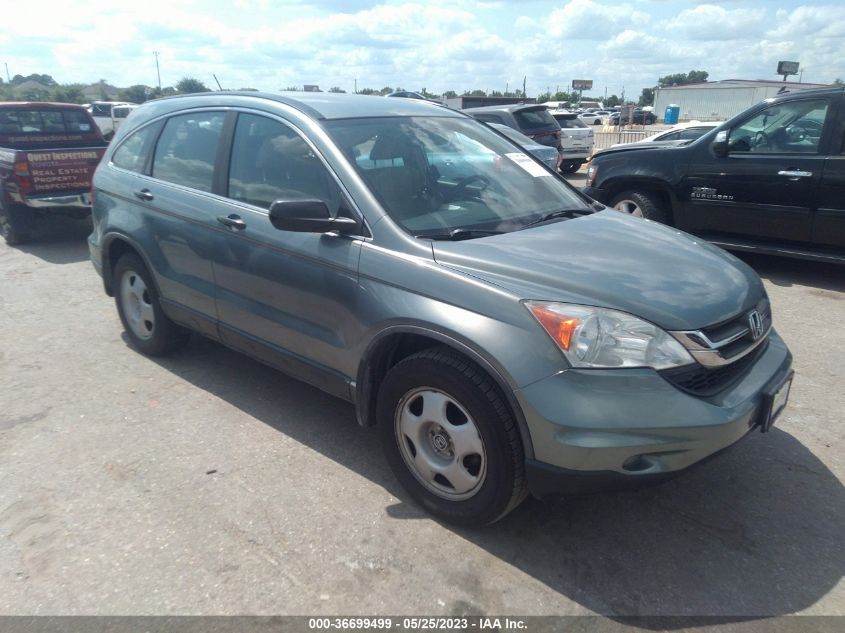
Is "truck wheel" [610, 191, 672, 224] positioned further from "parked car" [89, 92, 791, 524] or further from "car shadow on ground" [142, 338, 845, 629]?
"car shadow on ground" [142, 338, 845, 629]

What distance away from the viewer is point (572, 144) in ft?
54.7

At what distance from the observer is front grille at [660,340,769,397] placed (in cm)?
258

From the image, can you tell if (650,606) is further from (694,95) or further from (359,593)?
(694,95)

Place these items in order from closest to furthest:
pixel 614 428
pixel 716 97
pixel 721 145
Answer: pixel 614 428 < pixel 721 145 < pixel 716 97

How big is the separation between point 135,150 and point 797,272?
645 centimetres

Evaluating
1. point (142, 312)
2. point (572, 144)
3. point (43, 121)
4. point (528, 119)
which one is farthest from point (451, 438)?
point (572, 144)

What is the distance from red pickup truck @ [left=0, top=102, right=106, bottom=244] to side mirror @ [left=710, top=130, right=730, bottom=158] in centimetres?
754

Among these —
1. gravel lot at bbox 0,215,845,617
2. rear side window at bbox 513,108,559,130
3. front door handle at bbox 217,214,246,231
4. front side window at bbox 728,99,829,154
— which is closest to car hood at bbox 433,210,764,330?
gravel lot at bbox 0,215,845,617

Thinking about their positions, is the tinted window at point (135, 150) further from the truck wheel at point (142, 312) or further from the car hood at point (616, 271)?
the car hood at point (616, 271)

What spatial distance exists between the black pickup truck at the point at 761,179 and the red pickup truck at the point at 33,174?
675cm

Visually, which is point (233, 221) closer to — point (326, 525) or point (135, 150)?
point (135, 150)

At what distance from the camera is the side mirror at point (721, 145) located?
685cm

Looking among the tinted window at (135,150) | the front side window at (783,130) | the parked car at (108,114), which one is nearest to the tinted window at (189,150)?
the tinted window at (135,150)

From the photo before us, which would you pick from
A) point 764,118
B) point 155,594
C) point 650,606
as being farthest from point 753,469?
point 764,118
